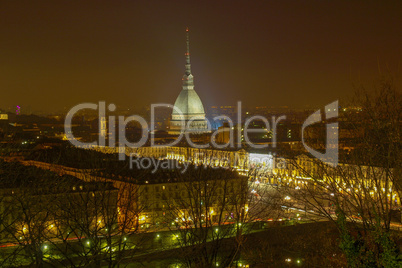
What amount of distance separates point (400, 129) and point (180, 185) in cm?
1187

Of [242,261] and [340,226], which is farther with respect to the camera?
[242,261]

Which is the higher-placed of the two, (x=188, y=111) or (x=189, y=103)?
(x=189, y=103)

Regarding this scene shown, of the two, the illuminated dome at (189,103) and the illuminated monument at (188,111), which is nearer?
the illuminated monument at (188,111)

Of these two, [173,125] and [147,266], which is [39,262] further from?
[173,125]

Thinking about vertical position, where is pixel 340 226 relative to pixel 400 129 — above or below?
below

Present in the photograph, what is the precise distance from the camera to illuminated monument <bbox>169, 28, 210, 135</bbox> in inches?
2317

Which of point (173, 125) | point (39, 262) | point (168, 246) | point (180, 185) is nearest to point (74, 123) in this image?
point (173, 125)

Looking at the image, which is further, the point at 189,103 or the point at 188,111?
the point at 189,103

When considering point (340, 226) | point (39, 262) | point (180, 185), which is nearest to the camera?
point (340, 226)

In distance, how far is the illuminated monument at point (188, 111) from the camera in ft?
193

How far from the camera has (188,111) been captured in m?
61.1

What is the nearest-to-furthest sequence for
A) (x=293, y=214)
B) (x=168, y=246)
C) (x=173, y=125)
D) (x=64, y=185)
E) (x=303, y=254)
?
1. (x=64, y=185)
2. (x=303, y=254)
3. (x=168, y=246)
4. (x=293, y=214)
5. (x=173, y=125)

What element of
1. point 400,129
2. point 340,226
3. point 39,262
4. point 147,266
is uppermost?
point 400,129

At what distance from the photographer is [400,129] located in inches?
211
